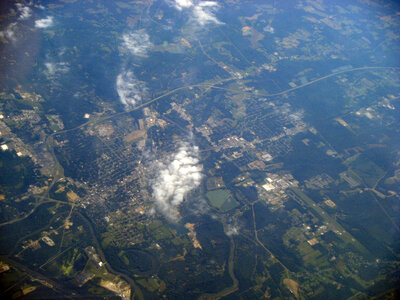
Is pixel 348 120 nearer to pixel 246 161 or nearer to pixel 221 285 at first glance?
pixel 246 161

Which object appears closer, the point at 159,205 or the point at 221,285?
the point at 221,285

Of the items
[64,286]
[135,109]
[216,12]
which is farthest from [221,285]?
[216,12]

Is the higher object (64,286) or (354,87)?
(354,87)

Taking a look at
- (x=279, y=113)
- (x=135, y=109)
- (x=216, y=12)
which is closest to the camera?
(x=135, y=109)

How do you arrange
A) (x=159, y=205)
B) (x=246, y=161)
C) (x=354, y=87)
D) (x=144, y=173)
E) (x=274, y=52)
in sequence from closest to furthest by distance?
1. (x=159, y=205)
2. (x=144, y=173)
3. (x=246, y=161)
4. (x=354, y=87)
5. (x=274, y=52)

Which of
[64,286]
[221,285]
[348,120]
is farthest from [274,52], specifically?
[64,286]

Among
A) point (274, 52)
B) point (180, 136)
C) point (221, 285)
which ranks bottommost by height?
point (221, 285)

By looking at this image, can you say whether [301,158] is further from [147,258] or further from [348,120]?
[147,258]
